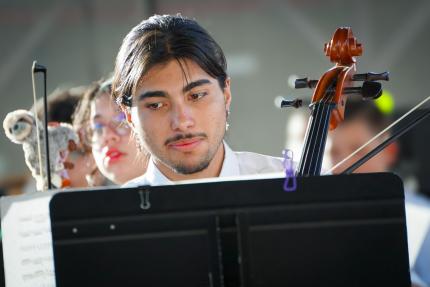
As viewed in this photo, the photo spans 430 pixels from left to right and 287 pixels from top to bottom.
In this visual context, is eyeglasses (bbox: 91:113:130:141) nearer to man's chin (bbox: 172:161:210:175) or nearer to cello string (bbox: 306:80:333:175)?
man's chin (bbox: 172:161:210:175)

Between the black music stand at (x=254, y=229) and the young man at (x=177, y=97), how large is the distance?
0.52 metres

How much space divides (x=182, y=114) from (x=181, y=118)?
12 mm

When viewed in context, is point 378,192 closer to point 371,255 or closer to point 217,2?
point 371,255

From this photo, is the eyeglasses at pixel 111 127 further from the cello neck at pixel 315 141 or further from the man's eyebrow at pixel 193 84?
the cello neck at pixel 315 141

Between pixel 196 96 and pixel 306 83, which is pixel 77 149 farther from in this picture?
pixel 306 83

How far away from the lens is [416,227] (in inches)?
127

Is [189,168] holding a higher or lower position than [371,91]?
lower

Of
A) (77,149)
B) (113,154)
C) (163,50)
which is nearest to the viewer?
(163,50)

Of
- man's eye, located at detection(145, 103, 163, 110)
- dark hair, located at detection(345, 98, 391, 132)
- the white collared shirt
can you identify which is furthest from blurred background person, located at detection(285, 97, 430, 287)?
man's eye, located at detection(145, 103, 163, 110)

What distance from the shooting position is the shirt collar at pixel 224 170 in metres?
2.37

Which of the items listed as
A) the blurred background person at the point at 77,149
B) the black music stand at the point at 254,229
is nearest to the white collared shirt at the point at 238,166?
the blurred background person at the point at 77,149

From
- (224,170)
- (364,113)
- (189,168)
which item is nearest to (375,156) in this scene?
(364,113)

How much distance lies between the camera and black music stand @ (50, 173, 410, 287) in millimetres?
1741

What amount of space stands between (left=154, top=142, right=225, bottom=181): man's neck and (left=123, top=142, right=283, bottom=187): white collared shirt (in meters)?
0.01
